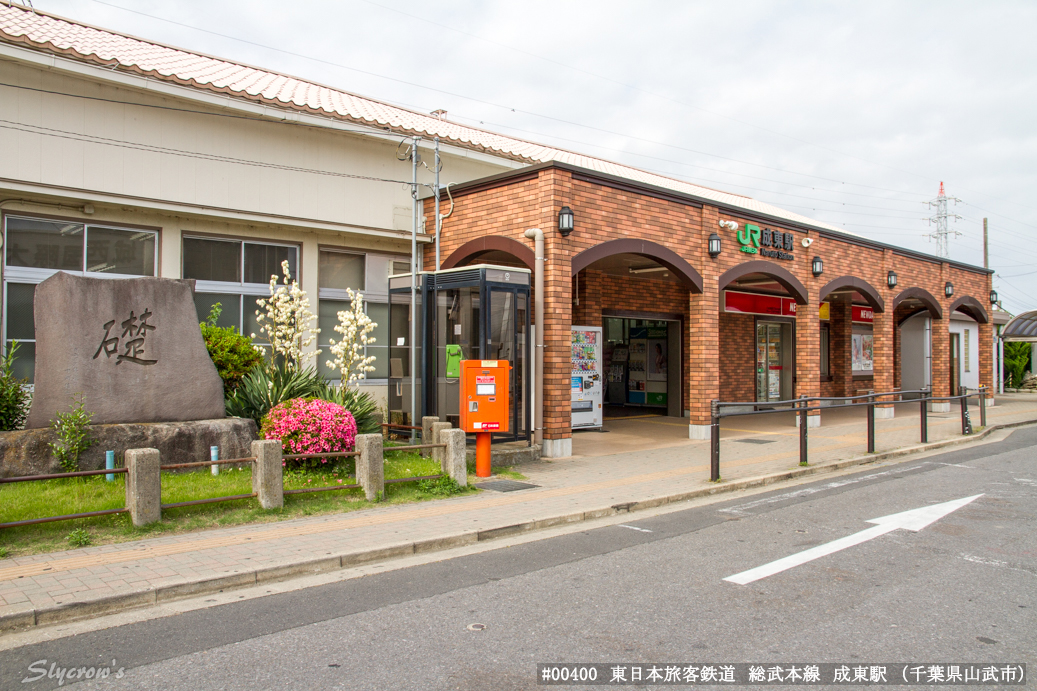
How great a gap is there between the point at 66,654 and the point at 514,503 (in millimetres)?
4985

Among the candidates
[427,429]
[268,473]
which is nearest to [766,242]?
[427,429]

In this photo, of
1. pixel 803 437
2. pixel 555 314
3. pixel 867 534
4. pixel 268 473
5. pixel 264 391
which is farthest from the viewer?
pixel 555 314

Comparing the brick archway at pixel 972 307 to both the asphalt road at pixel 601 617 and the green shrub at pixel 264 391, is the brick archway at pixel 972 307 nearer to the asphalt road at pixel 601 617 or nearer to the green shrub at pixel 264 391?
the asphalt road at pixel 601 617

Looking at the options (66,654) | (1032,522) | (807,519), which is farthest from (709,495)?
(66,654)

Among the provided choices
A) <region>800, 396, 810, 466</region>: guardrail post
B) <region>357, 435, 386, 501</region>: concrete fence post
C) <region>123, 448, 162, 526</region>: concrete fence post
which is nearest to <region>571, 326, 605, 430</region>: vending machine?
<region>800, 396, 810, 466</region>: guardrail post

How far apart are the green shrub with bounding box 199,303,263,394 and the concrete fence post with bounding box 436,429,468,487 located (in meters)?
3.54

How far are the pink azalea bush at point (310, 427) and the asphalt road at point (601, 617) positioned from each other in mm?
3127

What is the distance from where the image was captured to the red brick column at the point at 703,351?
48.5ft

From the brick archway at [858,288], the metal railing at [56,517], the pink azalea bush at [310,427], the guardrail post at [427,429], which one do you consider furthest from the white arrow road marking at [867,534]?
the brick archway at [858,288]

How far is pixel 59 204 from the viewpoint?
434 inches

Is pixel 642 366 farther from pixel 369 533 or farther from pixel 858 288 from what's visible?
pixel 369 533

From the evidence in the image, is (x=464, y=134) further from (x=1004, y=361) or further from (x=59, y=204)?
(x=1004, y=361)

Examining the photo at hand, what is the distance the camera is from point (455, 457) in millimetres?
9203

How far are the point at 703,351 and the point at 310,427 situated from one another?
345 inches
